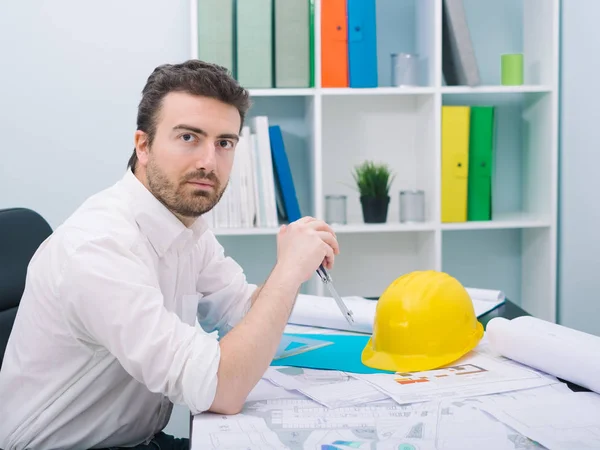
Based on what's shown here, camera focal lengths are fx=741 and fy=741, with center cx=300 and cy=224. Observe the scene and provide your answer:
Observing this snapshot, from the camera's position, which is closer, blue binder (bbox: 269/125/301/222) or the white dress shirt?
the white dress shirt

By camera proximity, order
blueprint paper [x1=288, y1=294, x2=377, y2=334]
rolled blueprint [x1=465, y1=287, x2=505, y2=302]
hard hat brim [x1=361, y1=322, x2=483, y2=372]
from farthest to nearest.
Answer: rolled blueprint [x1=465, y1=287, x2=505, y2=302] → blueprint paper [x1=288, y1=294, x2=377, y2=334] → hard hat brim [x1=361, y1=322, x2=483, y2=372]

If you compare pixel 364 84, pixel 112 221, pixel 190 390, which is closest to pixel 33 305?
pixel 112 221

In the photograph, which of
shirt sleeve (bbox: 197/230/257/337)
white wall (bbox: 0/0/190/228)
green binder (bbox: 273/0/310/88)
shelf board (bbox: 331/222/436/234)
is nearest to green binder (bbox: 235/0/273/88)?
green binder (bbox: 273/0/310/88)

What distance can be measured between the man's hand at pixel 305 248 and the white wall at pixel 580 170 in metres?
1.29

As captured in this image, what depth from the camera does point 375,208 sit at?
2629 millimetres

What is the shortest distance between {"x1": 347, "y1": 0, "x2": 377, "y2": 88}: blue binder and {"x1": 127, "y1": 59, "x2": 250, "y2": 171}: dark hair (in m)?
1.15

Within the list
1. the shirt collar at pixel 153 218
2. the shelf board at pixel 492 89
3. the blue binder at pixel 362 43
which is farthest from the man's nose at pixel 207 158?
the shelf board at pixel 492 89

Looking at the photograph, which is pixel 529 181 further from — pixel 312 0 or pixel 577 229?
pixel 312 0

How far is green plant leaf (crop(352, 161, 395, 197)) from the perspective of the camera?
2.60 meters

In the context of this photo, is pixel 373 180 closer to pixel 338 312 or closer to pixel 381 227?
pixel 381 227

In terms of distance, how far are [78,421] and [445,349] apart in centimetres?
67

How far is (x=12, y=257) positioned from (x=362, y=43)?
143cm

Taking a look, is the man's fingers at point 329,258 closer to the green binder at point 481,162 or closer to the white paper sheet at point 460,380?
the white paper sheet at point 460,380

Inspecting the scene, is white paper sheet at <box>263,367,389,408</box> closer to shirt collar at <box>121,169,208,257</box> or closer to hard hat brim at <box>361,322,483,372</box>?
hard hat brim at <box>361,322,483,372</box>
